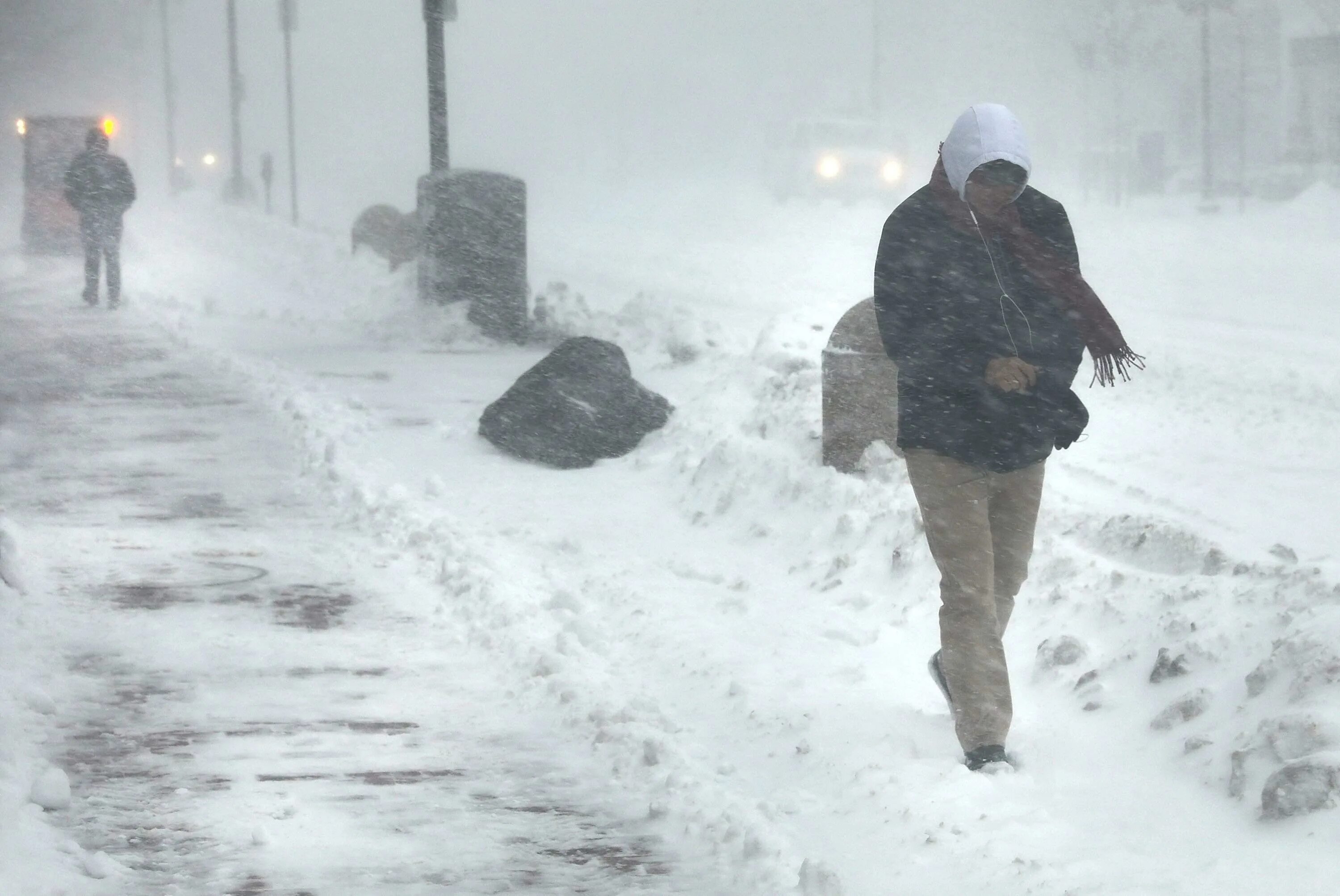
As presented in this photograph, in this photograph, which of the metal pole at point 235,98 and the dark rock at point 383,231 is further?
the metal pole at point 235,98

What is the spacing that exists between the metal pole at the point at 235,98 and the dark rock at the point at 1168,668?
32340 mm

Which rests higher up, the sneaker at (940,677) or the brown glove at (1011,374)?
the brown glove at (1011,374)

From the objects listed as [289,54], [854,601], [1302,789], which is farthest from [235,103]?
[1302,789]

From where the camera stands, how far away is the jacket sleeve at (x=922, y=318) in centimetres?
451

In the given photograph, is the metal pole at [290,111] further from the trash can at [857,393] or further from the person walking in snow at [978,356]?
the person walking in snow at [978,356]

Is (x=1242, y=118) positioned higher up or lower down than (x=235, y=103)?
lower down

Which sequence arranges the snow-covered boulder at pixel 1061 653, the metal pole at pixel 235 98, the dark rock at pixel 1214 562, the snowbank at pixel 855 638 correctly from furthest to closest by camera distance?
the metal pole at pixel 235 98 → the dark rock at pixel 1214 562 → the snow-covered boulder at pixel 1061 653 → the snowbank at pixel 855 638

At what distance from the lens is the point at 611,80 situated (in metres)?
101

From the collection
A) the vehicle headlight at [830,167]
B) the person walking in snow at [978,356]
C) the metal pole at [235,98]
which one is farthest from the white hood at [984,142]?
the metal pole at [235,98]

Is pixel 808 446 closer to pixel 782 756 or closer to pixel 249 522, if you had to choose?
pixel 249 522

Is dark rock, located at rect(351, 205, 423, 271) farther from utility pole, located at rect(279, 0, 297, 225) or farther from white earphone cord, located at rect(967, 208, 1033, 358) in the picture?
white earphone cord, located at rect(967, 208, 1033, 358)

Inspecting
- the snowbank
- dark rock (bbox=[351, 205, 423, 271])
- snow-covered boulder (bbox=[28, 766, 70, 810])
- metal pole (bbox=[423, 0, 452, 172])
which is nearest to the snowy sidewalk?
snow-covered boulder (bbox=[28, 766, 70, 810])

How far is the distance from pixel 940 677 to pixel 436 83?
11.6 meters

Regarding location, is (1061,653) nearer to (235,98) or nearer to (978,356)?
(978,356)
